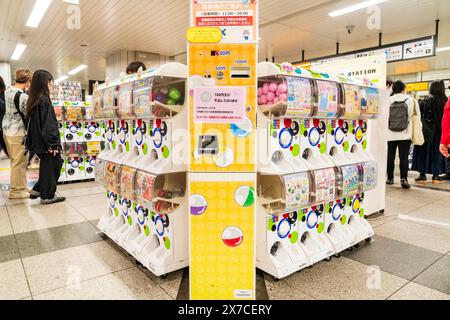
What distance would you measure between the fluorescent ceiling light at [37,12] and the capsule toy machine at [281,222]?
621 centimetres

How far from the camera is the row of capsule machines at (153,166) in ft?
7.42

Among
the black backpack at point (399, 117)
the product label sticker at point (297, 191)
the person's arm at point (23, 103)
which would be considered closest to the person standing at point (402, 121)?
the black backpack at point (399, 117)

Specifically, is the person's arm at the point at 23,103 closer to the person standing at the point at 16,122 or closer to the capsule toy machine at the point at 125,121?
the person standing at the point at 16,122

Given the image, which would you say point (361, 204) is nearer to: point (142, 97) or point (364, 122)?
point (364, 122)

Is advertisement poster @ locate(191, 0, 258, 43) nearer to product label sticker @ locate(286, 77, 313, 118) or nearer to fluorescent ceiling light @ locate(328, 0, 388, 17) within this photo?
product label sticker @ locate(286, 77, 313, 118)

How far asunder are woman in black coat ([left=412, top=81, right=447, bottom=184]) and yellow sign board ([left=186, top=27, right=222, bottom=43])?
553 centimetres

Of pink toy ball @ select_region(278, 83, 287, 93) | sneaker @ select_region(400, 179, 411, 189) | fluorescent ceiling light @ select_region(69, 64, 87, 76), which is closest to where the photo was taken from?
pink toy ball @ select_region(278, 83, 287, 93)

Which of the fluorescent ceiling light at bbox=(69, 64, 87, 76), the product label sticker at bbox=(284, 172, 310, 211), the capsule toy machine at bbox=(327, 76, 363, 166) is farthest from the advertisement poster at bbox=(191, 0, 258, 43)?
the fluorescent ceiling light at bbox=(69, 64, 87, 76)

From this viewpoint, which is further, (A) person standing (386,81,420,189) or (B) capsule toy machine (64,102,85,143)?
(B) capsule toy machine (64,102,85,143)

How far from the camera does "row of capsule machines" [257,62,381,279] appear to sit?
2201 millimetres

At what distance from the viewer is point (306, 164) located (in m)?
2.44

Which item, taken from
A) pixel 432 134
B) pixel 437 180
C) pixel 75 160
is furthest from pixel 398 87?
pixel 75 160
